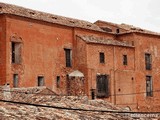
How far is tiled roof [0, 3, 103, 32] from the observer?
25047 mm

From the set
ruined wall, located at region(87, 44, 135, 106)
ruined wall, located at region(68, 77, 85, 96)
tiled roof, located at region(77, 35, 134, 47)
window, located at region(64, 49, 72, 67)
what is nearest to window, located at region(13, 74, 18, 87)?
ruined wall, located at region(68, 77, 85, 96)

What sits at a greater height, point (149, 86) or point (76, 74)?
point (76, 74)

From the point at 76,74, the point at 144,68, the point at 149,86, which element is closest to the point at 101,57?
the point at 76,74

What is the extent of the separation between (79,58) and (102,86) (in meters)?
2.82

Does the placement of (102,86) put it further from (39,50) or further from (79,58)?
(39,50)

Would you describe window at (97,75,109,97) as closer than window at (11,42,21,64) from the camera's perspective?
No

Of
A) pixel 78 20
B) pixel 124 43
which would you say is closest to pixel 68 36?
pixel 78 20

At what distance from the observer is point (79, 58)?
2866 centimetres

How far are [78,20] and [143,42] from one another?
6.15 meters

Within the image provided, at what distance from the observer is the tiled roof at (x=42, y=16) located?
Result: 2505 centimetres

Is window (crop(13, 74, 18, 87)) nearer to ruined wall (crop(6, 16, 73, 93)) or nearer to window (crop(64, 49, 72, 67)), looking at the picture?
ruined wall (crop(6, 16, 73, 93))

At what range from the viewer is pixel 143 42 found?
109 feet

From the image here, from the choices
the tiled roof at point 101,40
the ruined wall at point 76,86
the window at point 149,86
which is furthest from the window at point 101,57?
the window at point 149,86

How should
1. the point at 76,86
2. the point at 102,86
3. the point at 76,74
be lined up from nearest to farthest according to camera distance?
the point at 76,86
the point at 76,74
the point at 102,86
